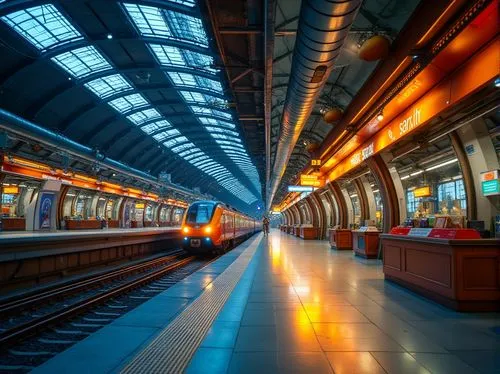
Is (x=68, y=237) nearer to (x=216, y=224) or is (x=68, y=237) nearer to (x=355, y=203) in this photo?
(x=216, y=224)

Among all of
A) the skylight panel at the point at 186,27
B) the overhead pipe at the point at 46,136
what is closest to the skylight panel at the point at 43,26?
the overhead pipe at the point at 46,136

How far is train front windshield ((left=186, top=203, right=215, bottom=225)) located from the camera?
18.2 m

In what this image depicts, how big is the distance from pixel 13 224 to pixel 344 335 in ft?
71.5

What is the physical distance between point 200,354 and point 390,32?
8867 millimetres

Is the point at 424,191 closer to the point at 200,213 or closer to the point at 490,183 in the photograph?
the point at 490,183

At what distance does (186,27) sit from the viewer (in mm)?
13609

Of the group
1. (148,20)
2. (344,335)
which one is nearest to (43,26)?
(148,20)

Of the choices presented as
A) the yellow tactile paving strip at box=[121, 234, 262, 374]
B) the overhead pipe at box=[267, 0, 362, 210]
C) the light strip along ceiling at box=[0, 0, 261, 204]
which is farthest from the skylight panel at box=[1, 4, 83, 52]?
the yellow tactile paving strip at box=[121, 234, 262, 374]

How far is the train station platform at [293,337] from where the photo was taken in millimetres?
3617

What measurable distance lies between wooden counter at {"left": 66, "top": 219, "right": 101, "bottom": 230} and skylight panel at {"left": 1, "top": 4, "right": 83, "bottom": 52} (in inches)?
448

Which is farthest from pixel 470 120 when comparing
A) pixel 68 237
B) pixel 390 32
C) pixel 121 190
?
pixel 121 190

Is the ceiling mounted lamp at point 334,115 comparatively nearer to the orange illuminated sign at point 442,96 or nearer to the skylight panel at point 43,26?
the orange illuminated sign at point 442,96

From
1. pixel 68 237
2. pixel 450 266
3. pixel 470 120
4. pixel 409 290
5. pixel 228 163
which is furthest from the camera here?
pixel 228 163

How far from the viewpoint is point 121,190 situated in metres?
28.0
